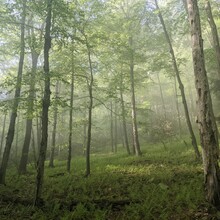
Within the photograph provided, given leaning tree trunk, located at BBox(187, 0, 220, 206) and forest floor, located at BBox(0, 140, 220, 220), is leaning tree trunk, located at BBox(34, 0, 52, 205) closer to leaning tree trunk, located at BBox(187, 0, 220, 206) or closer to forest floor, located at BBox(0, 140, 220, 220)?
forest floor, located at BBox(0, 140, 220, 220)

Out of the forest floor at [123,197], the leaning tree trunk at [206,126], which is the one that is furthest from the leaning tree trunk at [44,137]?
the leaning tree trunk at [206,126]

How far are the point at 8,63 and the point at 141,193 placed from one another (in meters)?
22.9

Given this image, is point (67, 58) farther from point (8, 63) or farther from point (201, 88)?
point (8, 63)

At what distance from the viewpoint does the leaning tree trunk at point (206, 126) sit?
5914mm

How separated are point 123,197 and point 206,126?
395 centimetres

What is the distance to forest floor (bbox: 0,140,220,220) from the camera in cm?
636

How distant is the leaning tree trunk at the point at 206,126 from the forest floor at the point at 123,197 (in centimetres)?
58

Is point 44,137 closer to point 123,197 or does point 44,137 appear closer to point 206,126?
point 123,197

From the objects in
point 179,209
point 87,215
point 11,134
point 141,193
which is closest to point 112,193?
point 141,193

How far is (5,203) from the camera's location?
26.8 ft

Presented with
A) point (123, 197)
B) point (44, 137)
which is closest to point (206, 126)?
point (123, 197)

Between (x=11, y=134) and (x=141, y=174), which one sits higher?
(x=11, y=134)

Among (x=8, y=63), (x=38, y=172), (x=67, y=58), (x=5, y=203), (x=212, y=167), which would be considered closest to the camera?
(x=212, y=167)

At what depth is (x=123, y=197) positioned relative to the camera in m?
7.85
